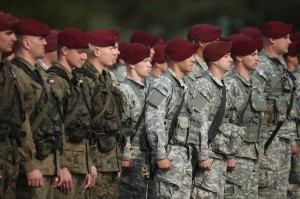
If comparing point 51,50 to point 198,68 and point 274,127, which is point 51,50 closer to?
point 198,68

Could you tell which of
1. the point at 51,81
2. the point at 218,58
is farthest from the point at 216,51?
the point at 51,81

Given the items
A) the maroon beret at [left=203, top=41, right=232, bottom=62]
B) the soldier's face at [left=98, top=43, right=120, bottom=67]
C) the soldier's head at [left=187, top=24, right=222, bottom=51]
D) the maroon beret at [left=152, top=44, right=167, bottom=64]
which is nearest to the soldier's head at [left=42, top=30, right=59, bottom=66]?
the soldier's face at [left=98, top=43, right=120, bottom=67]

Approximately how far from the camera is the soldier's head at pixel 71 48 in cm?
1345

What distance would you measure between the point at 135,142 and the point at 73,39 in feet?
7.94

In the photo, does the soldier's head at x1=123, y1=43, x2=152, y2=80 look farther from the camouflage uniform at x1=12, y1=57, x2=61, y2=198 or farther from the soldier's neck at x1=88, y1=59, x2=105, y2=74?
the camouflage uniform at x1=12, y1=57, x2=61, y2=198

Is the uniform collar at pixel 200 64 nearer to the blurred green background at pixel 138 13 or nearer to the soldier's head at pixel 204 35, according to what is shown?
the soldier's head at pixel 204 35

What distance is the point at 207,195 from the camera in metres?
14.9

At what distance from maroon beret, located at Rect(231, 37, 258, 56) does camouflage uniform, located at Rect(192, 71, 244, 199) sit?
3.59 feet

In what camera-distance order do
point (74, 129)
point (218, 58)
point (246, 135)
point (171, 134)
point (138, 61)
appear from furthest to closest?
point (246, 135) → point (138, 61) → point (218, 58) → point (171, 134) → point (74, 129)

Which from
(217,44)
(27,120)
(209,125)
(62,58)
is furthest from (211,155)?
(27,120)

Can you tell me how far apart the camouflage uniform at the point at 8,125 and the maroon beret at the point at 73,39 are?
61.0 inches

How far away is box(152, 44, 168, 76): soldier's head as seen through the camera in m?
17.7

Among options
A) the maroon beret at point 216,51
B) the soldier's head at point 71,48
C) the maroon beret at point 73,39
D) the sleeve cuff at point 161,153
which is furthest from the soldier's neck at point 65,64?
the maroon beret at point 216,51

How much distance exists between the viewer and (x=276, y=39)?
56.8 feet
